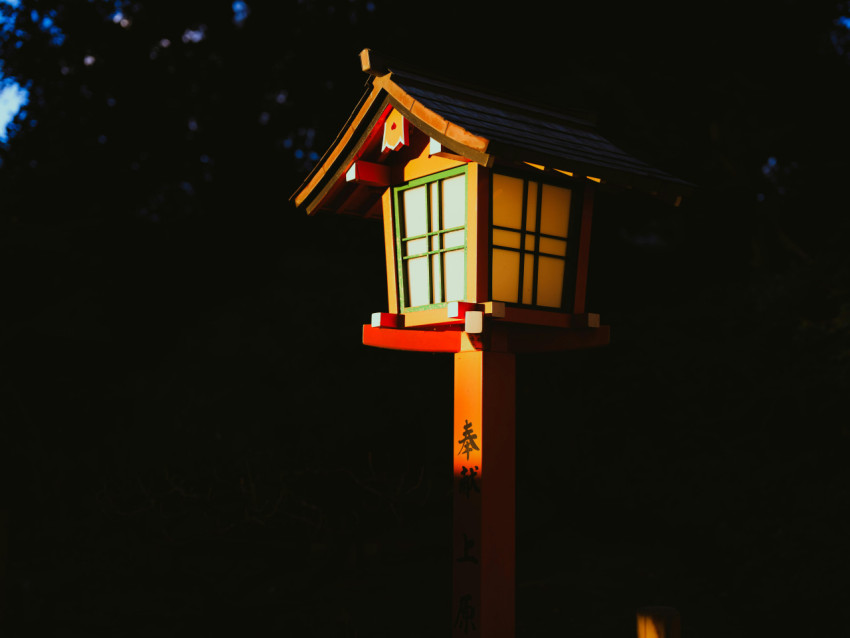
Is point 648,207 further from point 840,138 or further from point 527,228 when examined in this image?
point 527,228

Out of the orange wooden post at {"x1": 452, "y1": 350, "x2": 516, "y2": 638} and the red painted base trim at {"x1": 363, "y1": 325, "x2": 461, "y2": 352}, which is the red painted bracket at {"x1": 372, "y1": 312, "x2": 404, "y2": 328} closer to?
the red painted base trim at {"x1": 363, "y1": 325, "x2": 461, "y2": 352}

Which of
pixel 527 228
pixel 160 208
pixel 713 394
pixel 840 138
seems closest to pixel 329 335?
pixel 160 208

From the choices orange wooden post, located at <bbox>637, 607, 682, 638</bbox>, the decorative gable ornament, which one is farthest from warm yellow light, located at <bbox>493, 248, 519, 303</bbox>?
orange wooden post, located at <bbox>637, 607, 682, 638</bbox>

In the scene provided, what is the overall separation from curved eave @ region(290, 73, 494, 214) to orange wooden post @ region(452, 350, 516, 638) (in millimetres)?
830

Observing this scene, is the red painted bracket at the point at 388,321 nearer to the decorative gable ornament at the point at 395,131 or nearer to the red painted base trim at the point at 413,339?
the red painted base trim at the point at 413,339

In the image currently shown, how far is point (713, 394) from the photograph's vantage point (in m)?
7.03

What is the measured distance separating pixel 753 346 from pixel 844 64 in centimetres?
280

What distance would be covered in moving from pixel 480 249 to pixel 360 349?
398 centimetres

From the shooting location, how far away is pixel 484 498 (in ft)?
10.1

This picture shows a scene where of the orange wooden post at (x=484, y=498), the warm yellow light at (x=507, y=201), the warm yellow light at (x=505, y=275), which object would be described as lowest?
the orange wooden post at (x=484, y=498)

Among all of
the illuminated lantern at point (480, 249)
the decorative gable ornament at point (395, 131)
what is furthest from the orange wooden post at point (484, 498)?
the decorative gable ornament at point (395, 131)

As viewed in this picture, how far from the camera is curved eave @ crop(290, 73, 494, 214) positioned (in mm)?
2854

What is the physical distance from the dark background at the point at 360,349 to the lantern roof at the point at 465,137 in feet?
9.73

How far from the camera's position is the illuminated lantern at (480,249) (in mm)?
3018
